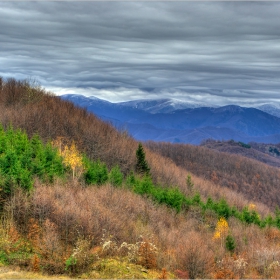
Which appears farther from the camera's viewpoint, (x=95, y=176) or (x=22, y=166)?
(x=95, y=176)

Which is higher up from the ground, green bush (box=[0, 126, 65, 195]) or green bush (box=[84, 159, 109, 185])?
green bush (box=[0, 126, 65, 195])

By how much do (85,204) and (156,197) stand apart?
21619 millimetres

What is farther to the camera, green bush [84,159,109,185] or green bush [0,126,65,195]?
green bush [84,159,109,185]

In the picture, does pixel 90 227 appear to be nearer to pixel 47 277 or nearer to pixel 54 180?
pixel 47 277

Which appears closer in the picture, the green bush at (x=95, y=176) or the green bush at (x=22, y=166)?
the green bush at (x=22, y=166)

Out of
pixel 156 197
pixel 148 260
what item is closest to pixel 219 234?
pixel 156 197

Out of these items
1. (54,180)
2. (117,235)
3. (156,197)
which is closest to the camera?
(117,235)

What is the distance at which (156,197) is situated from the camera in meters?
42.4

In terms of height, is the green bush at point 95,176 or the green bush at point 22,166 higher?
the green bush at point 22,166

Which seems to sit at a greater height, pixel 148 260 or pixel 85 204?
pixel 85 204

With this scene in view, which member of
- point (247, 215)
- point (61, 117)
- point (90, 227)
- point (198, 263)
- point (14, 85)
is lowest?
point (247, 215)

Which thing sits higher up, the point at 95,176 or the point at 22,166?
the point at 22,166

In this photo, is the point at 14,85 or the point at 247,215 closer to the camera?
the point at 247,215

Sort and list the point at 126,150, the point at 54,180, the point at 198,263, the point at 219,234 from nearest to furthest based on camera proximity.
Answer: the point at 198,263
the point at 54,180
the point at 219,234
the point at 126,150
